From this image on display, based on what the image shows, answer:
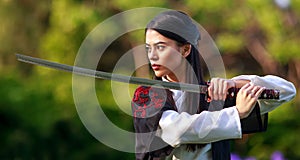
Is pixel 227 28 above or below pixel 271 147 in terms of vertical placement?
above

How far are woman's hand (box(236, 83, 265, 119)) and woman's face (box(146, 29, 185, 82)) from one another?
25 centimetres

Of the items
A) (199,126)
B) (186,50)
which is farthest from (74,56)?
(199,126)

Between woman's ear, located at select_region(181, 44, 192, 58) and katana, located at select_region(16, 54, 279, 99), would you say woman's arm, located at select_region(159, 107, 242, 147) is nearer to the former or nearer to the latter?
katana, located at select_region(16, 54, 279, 99)

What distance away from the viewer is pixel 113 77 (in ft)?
8.45

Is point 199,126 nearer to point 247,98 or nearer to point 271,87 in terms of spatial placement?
point 247,98

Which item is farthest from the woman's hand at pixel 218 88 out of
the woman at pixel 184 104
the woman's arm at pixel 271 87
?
the woman's arm at pixel 271 87

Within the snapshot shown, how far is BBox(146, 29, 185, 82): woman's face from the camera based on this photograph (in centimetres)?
275

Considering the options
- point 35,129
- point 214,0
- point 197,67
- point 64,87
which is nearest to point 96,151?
point 35,129

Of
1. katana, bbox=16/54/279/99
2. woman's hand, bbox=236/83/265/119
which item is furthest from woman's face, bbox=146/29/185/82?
woman's hand, bbox=236/83/265/119

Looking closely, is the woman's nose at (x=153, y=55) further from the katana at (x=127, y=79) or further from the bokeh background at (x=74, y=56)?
the bokeh background at (x=74, y=56)

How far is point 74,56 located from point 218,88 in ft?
22.9

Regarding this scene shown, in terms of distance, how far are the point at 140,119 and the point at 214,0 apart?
6594 mm

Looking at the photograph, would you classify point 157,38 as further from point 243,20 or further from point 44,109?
point 243,20

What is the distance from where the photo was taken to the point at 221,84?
8.69ft
